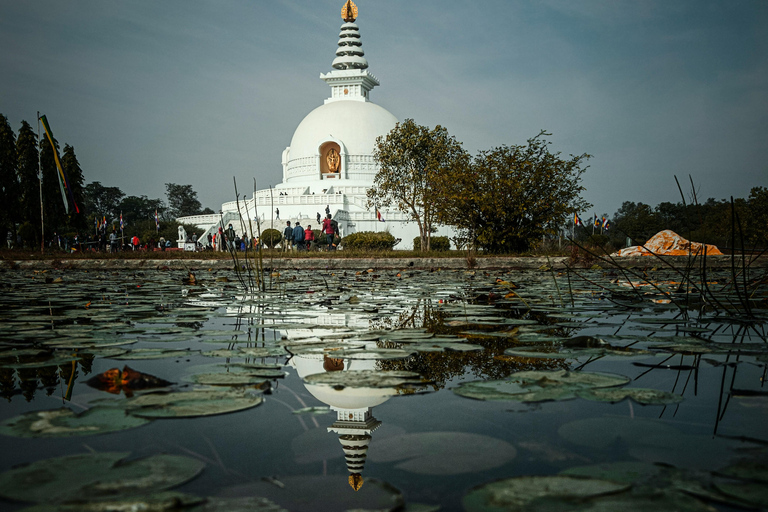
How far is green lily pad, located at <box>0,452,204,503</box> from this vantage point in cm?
84

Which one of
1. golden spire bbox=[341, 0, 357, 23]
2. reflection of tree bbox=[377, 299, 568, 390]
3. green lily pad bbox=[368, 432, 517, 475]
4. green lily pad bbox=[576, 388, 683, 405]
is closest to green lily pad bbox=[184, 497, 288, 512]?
green lily pad bbox=[368, 432, 517, 475]

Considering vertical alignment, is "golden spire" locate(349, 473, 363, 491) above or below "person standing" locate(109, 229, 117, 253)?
below

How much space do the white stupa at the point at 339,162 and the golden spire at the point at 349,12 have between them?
79 mm

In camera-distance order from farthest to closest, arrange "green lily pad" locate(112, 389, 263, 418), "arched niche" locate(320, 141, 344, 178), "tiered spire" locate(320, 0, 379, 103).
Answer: "tiered spire" locate(320, 0, 379, 103), "arched niche" locate(320, 141, 344, 178), "green lily pad" locate(112, 389, 263, 418)

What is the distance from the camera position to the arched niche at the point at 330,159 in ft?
132

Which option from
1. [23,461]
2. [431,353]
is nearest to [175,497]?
[23,461]

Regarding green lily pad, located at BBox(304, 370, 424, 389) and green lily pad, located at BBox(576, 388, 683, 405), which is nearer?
green lily pad, located at BBox(576, 388, 683, 405)

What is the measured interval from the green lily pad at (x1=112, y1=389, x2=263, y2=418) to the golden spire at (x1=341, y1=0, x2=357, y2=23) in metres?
49.6

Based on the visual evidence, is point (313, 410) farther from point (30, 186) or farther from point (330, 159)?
point (330, 159)

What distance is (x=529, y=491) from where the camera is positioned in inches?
33.9

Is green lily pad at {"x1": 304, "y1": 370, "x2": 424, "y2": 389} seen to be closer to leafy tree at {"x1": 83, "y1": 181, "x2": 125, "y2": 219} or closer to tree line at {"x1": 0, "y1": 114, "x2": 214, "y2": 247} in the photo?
tree line at {"x1": 0, "y1": 114, "x2": 214, "y2": 247}

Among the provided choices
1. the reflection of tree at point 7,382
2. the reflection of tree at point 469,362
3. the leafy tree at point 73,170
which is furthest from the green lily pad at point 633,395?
the leafy tree at point 73,170

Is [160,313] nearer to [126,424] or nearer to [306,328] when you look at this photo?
[306,328]

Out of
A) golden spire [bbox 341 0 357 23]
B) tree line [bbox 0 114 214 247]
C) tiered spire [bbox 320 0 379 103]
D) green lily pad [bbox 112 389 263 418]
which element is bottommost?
green lily pad [bbox 112 389 263 418]
